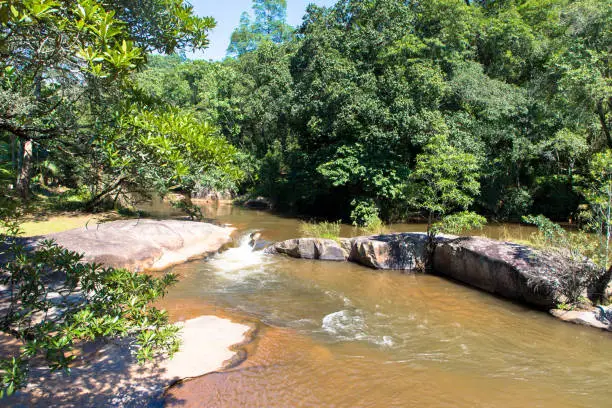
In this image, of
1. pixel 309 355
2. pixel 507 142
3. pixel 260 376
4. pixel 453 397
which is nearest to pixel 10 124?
pixel 260 376

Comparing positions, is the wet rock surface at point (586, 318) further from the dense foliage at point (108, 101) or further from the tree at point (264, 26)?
the tree at point (264, 26)

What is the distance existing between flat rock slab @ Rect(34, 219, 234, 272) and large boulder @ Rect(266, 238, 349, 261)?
3.25 m

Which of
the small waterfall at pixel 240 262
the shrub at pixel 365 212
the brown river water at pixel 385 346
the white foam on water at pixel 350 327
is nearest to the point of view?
the brown river water at pixel 385 346

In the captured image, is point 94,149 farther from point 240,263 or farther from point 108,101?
point 240,263

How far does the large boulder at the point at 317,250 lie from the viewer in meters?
14.9

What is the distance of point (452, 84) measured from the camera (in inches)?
862

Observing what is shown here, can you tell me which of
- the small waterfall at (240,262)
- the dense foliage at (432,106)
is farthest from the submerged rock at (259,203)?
the small waterfall at (240,262)

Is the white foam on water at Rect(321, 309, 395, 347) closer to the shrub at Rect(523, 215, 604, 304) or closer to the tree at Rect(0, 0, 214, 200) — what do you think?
the shrub at Rect(523, 215, 604, 304)

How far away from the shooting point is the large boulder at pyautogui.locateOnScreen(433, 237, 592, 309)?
9648mm

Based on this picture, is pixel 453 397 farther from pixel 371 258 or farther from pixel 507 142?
pixel 507 142

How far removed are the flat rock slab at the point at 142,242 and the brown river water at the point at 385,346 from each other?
114cm

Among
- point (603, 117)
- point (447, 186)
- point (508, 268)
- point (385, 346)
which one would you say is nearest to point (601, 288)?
point (508, 268)

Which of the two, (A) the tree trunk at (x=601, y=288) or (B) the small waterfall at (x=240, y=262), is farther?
(B) the small waterfall at (x=240, y=262)

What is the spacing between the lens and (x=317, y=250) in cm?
1495
